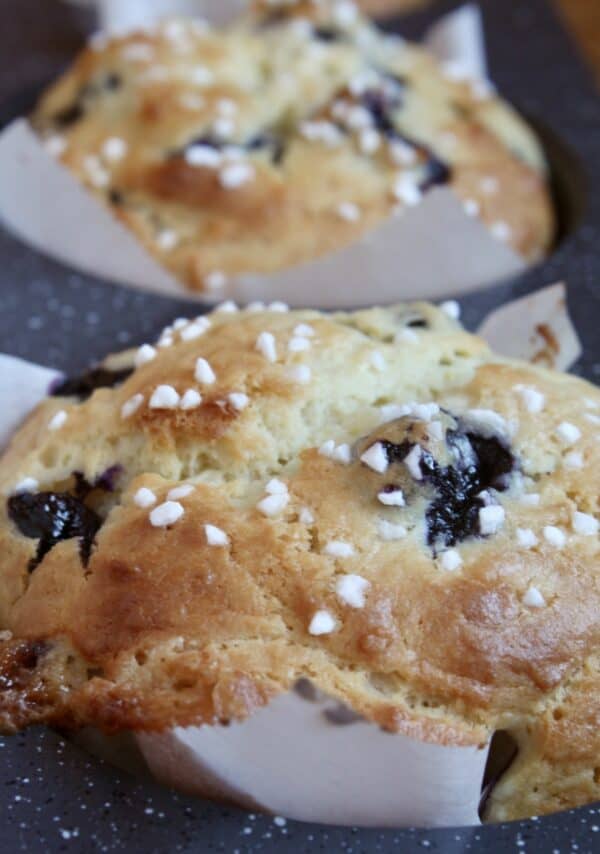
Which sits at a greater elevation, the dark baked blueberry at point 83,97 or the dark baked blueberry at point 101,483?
the dark baked blueberry at point 101,483

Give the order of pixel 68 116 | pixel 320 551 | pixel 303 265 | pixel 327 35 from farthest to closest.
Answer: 1. pixel 327 35
2. pixel 68 116
3. pixel 303 265
4. pixel 320 551

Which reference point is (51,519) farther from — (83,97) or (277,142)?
(83,97)

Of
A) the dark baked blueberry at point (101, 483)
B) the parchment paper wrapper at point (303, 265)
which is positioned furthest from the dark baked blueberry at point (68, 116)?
the dark baked blueberry at point (101, 483)

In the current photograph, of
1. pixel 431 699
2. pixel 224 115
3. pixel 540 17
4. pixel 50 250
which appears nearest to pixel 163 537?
pixel 431 699

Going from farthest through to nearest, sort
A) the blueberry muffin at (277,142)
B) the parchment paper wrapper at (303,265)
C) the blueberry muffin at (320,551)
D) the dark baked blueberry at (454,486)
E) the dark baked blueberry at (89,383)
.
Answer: the blueberry muffin at (277,142) < the parchment paper wrapper at (303,265) < the dark baked blueberry at (89,383) < the dark baked blueberry at (454,486) < the blueberry muffin at (320,551)

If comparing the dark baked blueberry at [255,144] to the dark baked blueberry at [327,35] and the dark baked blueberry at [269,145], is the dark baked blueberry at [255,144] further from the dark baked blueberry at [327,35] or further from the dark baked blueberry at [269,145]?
the dark baked blueberry at [327,35]

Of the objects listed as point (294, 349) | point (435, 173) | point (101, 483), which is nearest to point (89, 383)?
point (101, 483)
